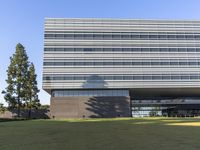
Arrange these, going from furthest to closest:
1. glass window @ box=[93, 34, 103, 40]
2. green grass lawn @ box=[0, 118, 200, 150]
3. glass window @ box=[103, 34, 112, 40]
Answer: glass window @ box=[103, 34, 112, 40] < glass window @ box=[93, 34, 103, 40] < green grass lawn @ box=[0, 118, 200, 150]

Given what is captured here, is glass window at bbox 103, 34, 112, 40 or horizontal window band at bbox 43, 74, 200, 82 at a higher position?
glass window at bbox 103, 34, 112, 40

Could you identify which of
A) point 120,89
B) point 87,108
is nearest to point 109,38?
point 120,89

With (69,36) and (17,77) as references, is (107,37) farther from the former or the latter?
(17,77)

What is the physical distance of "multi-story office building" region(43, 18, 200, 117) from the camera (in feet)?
305

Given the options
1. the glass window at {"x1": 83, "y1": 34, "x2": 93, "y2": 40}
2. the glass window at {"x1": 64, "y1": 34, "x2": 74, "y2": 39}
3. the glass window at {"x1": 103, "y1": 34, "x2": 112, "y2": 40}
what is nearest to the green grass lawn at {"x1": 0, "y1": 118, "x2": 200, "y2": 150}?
the glass window at {"x1": 64, "y1": 34, "x2": 74, "y2": 39}

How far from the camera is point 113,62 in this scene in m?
95.4

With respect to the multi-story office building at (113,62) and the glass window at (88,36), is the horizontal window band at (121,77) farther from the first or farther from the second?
the glass window at (88,36)

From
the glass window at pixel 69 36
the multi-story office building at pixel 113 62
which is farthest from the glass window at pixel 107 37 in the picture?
the glass window at pixel 69 36

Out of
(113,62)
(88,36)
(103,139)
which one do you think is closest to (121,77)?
(113,62)

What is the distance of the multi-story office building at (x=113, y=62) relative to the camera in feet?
305

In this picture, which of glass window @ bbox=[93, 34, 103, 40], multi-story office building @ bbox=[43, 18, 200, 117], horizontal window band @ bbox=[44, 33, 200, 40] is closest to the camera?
multi-story office building @ bbox=[43, 18, 200, 117]

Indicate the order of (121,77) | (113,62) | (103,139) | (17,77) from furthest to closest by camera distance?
(113,62) < (121,77) < (17,77) < (103,139)

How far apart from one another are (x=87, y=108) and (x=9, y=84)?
92.0 ft

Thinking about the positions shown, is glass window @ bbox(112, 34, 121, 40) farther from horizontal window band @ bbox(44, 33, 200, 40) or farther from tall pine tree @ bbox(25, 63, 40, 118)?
tall pine tree @ bbox(25, 63, 40, 118)
